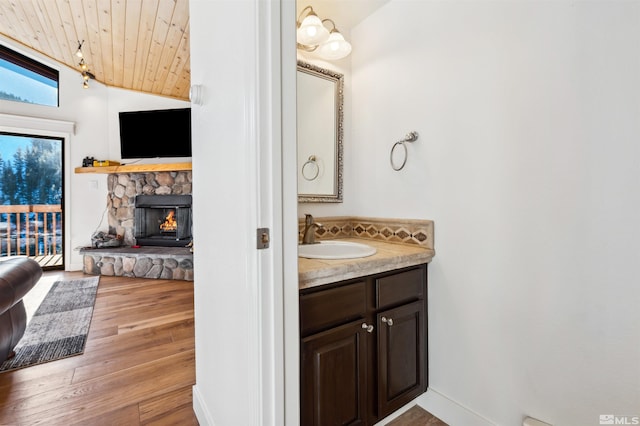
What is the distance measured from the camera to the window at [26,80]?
12.6ft

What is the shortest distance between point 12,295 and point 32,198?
355cm

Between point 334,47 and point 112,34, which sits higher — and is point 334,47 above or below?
below

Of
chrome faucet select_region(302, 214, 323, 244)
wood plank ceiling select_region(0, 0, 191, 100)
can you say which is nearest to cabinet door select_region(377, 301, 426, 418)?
chrome faucet select_region(302, 214, 323, 244)

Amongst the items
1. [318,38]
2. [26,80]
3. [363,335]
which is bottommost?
[363,335]

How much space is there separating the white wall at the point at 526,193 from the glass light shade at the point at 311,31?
42 centimetres

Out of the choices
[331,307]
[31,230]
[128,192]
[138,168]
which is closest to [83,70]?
[138,168]

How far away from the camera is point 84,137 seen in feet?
14.4

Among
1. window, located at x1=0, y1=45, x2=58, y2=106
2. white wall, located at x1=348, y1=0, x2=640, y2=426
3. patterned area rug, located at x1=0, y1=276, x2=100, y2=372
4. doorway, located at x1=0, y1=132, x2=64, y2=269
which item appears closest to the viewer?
white wall, located at x1=348, y1=0, x2=640, y2=426

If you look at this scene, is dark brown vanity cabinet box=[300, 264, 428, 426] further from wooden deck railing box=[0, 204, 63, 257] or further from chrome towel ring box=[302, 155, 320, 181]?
wooden deck railing box=[0, 204, 63, 257]

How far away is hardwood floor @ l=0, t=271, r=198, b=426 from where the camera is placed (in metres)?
1.45

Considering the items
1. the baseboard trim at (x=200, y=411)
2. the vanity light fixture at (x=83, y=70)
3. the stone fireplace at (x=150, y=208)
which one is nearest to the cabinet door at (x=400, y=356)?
the baseboard trim at (x=200, y=411)

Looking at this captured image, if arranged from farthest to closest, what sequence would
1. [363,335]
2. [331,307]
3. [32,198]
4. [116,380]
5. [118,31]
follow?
[32,198]
[118,31]
[116,380]
[363,335]
[331,307]

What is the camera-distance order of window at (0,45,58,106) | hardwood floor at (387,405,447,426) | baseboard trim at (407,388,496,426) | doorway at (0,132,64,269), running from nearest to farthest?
baseboard trim at (407,388,496,426) → hardwood floor at (387,405,447,426) → window at (0,45,58,106) → doorway at (0,132,64,269)

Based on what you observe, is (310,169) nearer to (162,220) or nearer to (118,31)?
(118,31)
